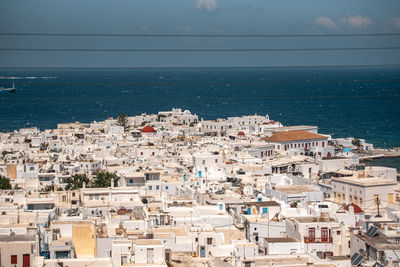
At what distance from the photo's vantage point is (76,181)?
79.5 feet

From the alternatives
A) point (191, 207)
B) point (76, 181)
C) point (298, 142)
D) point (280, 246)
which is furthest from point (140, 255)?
point (298, 142)

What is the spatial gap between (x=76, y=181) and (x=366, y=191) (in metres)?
8.97

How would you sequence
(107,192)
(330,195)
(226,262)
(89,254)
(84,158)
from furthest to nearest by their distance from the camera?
(84,158)
(330,195)
(107,192)
(89,254)
(226,262)

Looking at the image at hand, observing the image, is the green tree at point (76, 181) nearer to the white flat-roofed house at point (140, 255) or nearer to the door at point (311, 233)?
the door at point (311, 233)

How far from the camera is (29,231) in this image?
13.5 m

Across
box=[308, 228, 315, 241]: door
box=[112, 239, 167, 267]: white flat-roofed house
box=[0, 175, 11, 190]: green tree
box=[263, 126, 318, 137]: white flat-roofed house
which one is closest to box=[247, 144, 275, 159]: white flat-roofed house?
box=[263, 126, 318, 137]: white flat-roofed house

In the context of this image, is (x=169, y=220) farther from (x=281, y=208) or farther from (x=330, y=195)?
(x=330, y=195)

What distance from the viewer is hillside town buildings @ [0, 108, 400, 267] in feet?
42.8

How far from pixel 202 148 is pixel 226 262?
19.3 meters

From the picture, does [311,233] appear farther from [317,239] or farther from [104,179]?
[104,179]

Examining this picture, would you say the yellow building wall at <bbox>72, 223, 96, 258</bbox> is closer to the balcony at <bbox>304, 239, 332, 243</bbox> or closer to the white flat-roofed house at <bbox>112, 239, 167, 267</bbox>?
the white flat-roofed house at <bbox>112, 239, 167, 267</bbox>

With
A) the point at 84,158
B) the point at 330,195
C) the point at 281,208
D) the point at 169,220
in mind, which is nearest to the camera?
the point at 169,220

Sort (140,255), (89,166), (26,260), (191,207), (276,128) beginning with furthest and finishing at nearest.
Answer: (276,128)
(89,166)
(191,207)
(26,260)
(140,255)

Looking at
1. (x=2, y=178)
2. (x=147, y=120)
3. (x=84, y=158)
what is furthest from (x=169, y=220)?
(x=147, y=120)
